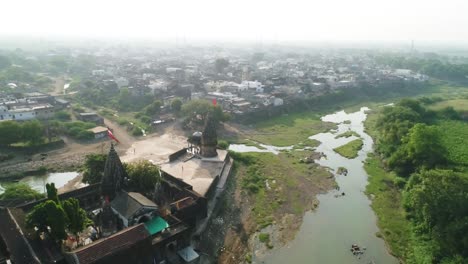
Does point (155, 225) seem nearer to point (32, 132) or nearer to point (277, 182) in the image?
point (277, 182)

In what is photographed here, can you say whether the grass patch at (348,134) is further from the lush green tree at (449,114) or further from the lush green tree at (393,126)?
the lush green tree at (449,114)

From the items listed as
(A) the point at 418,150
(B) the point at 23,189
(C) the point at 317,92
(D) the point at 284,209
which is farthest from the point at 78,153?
(C) the point at 317,92

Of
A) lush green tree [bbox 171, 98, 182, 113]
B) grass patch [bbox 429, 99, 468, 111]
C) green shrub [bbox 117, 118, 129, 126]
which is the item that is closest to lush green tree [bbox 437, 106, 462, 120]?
grass patch [bbox 429, 99, 468, 111]

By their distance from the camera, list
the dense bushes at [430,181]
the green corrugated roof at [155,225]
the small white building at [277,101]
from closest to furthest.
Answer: the green corrugated roof at [155,225]
the dense bushes at [430,181]
the small white building at [277,101]

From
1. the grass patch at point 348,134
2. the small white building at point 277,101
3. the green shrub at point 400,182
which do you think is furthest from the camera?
Result: the small white building at point 277,101

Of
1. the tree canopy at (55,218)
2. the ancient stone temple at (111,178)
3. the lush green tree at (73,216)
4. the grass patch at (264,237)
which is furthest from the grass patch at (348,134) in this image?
the tree canopy at (55,218)

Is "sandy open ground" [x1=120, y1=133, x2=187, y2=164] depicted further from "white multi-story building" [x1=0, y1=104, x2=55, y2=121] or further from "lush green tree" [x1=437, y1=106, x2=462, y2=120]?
"lush green tree" [x1=437, y1=106, x2=462, y2=120]

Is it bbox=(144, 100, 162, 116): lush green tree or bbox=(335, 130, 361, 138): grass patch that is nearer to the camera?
bbox=(335, 130, 361, 138): grass patch
